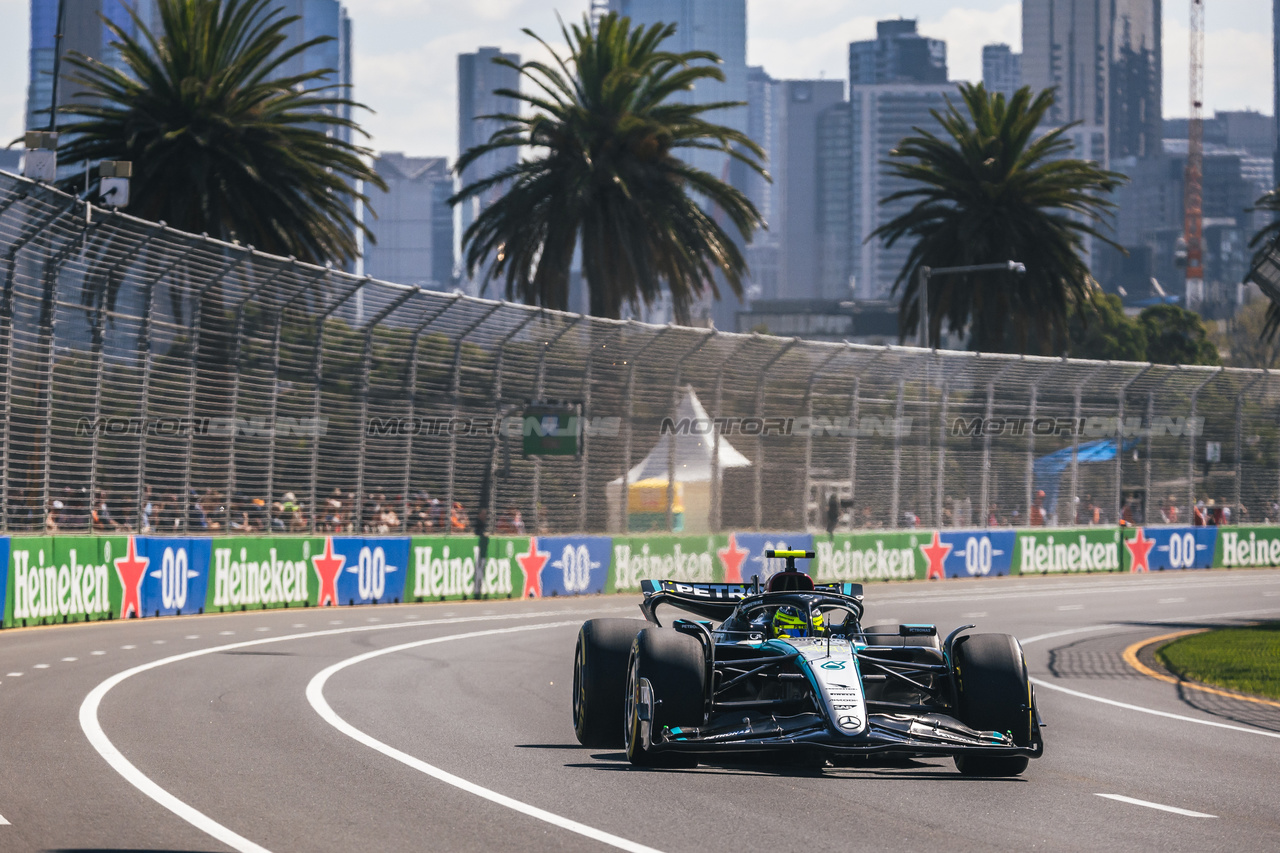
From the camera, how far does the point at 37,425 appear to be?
21531 millimetres

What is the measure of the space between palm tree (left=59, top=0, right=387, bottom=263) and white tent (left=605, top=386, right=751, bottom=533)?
22.6 feet

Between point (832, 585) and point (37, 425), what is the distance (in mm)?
13134

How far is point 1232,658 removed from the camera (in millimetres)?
20312

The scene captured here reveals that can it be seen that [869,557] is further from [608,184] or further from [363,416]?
[363,416]

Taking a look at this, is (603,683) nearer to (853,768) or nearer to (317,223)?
(853,768)

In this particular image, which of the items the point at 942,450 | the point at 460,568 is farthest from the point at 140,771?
the point at 942,450

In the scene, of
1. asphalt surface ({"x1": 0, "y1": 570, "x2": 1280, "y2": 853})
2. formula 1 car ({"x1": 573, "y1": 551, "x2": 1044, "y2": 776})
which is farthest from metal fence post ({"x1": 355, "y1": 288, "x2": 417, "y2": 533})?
formula 1 car ({"x1": 573, "y1": 551, "x2": 1044, "y2": 776})

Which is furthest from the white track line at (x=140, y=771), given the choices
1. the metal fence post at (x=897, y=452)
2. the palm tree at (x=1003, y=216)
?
the palm tree at (x=1003, y=216)

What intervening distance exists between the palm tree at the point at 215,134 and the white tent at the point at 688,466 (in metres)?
6.88

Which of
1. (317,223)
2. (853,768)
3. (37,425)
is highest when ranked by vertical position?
(317,223)

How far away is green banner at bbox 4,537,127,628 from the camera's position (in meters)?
21.0

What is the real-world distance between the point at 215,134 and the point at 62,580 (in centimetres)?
1211

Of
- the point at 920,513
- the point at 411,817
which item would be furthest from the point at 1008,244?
the point at 411,817

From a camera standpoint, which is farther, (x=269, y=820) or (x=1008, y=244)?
(x=1008, y=244)
